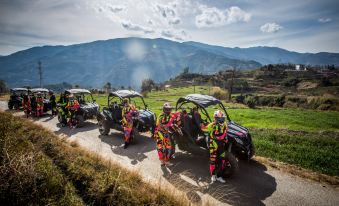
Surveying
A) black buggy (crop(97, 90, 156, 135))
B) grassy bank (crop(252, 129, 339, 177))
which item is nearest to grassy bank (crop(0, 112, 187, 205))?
black buggy (crop(97, 90, 156, 135))

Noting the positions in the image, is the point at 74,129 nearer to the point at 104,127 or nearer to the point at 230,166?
the point at 104,127

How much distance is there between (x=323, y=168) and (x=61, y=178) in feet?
28.3

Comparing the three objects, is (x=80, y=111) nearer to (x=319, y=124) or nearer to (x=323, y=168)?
(x=323, y=168)

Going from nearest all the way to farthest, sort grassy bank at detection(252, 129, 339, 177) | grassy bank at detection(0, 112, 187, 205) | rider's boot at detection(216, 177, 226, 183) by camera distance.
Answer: grassy bank at detection(0, 112, 187, 205) < rider's boot at detection(216, 177, 226, 183) < grassy bank at detection(252, 129, 339, 177)

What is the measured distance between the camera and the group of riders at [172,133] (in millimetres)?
6465

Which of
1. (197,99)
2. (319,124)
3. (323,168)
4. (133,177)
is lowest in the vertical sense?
(319,124)

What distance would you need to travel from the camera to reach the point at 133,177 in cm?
578

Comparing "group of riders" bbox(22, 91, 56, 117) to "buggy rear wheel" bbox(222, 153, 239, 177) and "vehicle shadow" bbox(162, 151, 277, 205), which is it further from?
"buggy rear wheel" bbox(222, 153, 239, 177)

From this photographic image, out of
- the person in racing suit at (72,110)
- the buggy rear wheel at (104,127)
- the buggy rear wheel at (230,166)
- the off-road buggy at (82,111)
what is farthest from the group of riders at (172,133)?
the person in racing suit at (72,110)

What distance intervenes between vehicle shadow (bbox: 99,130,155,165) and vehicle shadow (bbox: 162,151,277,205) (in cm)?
154

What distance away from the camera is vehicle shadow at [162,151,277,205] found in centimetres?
562

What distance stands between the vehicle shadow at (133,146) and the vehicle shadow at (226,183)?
5.05 ft

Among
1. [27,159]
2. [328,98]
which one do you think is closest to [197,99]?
[27,159]

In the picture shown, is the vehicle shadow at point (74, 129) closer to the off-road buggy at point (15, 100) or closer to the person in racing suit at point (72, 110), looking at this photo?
the person in racing suit at point (72, 110)
